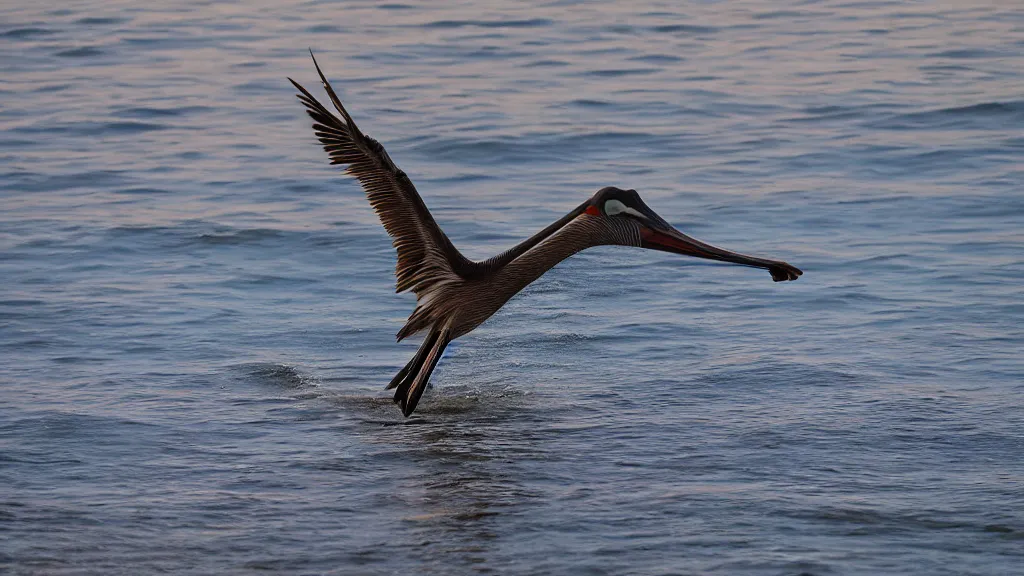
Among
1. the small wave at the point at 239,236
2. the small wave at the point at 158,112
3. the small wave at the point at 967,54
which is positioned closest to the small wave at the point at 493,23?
the small wave at the point at 158,112

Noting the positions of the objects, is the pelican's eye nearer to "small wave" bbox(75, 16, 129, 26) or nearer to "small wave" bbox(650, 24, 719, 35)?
"small wave" bbox(650, 24, 719, 35)

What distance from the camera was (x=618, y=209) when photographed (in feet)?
25.1

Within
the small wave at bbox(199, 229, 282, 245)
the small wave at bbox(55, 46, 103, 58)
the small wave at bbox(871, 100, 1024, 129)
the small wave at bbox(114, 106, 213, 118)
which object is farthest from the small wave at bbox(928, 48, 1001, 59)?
the small wave at bbox(55, 46, 103, 58)

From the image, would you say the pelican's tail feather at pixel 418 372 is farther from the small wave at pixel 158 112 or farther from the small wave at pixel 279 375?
the small wave at pixel 158 112

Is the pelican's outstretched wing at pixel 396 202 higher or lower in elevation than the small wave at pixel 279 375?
higher

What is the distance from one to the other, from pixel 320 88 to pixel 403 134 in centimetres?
213

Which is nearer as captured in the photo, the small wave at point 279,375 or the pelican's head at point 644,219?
the pelican's head at point 644,219

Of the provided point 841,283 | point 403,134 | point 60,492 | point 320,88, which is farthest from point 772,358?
point 320,88

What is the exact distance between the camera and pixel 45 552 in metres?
6.28

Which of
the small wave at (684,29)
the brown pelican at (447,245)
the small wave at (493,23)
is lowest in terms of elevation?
the brown pelican at (447,245)

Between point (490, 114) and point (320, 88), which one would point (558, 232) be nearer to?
point (490, 114)

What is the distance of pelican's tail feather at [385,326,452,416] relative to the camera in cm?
773

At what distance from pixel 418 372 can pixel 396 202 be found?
2.77 feet

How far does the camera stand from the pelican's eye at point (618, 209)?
7.61 meters
